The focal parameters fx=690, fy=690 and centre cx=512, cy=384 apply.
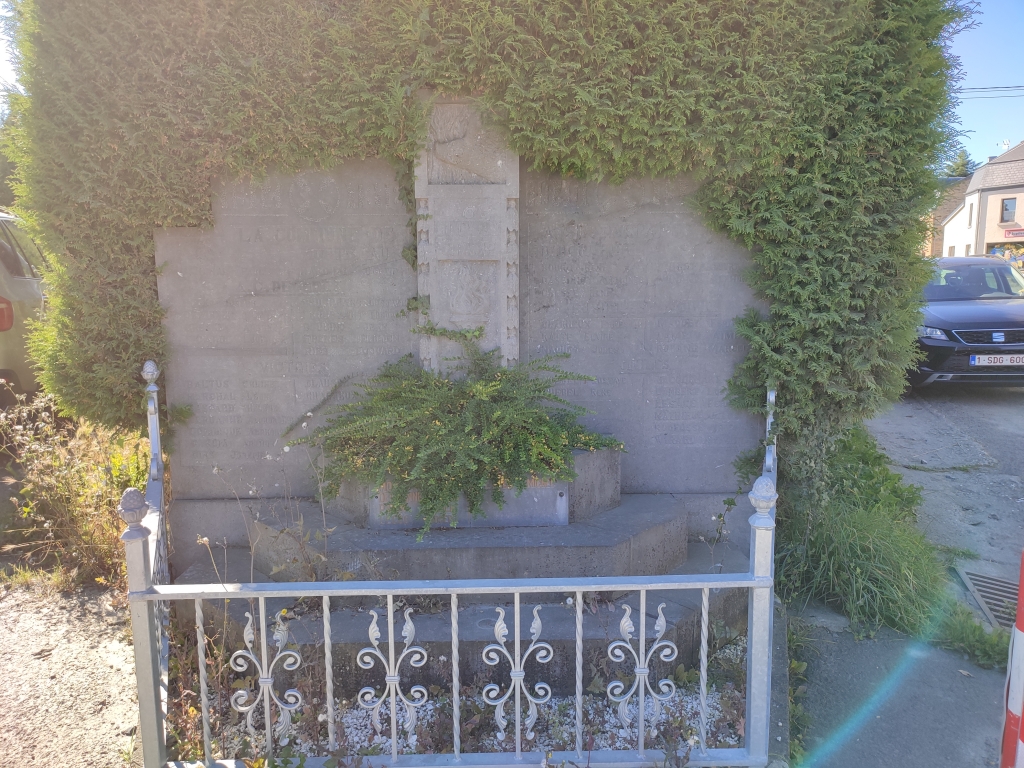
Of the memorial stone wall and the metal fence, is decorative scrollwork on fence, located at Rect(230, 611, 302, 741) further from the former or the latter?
the memorial stone wall

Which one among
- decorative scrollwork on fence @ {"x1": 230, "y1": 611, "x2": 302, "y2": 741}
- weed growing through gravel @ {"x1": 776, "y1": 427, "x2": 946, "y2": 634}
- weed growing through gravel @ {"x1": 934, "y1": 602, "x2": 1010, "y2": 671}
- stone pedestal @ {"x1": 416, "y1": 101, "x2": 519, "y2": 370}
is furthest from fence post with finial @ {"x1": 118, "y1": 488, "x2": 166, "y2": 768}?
weed growing through gravel @ {"x1": 934, "y1": 602, "x2": 1010, "y2": 671}

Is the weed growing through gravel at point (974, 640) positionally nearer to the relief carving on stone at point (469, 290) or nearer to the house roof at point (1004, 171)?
the relief carving on stone at point (469, 290)

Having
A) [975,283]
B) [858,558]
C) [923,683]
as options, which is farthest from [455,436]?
[975,283]

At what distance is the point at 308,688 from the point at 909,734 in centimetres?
245

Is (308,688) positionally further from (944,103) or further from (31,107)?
(944,103)

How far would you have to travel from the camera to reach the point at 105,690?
3.13m

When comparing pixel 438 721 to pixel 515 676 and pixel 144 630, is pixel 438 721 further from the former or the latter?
pixel 144 630

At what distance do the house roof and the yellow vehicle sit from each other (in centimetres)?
3574

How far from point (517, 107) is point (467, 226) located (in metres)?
0.71

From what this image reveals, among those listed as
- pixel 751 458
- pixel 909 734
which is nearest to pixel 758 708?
pixel 909 734

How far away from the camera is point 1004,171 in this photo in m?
31.0

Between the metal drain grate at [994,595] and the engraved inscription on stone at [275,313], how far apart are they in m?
3.63

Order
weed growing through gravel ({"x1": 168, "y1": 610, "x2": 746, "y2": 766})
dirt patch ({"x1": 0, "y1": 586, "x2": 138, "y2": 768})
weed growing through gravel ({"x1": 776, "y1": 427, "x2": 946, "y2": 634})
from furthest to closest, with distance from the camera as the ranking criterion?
weed growing through gravel ({"x1": 776, "y1": 427, "x2": 946, "y2": 634}), dirt patch ({"x1": 0, "y1": 586, "x2": 138, "y2": 768}), weed growing through gravel ({"x1": 168, "y1": 610, "x2": 746, "y2": 766})

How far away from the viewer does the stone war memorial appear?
407cm
